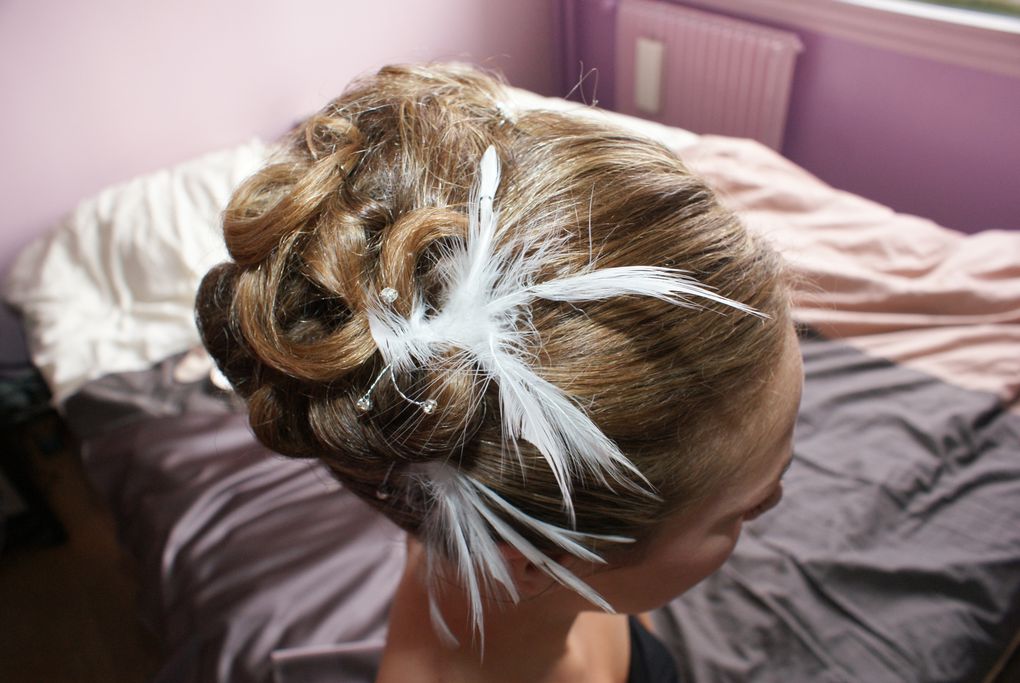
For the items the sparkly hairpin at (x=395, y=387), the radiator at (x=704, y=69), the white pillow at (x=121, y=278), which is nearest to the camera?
the sparkly hairpin at (x=395, y=387)

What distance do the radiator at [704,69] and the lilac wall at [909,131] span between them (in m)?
0.08

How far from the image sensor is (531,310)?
1.63 ft

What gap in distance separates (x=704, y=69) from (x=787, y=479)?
1433mm

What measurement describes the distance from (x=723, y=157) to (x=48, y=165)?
5.69 ft

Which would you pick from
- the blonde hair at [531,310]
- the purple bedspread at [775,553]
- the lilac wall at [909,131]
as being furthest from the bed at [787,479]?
the lilac wall at [909,131]

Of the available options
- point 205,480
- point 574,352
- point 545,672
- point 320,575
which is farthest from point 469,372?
point 205,480

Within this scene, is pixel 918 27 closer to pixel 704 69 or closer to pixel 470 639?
pixel 704 69

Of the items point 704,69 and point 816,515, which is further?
point 704,69

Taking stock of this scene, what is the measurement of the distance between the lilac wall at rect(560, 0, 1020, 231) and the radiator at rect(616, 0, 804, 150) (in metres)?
0.08

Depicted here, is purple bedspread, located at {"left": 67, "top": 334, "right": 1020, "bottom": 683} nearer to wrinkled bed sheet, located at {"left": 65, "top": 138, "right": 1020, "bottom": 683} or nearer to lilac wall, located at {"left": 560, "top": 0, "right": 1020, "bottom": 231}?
wrinkled bed sheet, located at {"left": 65, "top": 138, "right": 1020, "bottom": 683}

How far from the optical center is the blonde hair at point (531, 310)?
49 cm

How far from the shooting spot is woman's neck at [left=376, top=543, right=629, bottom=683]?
2.30 ft

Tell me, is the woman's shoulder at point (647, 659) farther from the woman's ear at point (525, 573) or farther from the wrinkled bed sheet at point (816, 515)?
the woman's ear at point (525, 573)

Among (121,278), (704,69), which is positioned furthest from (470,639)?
(704,69)
